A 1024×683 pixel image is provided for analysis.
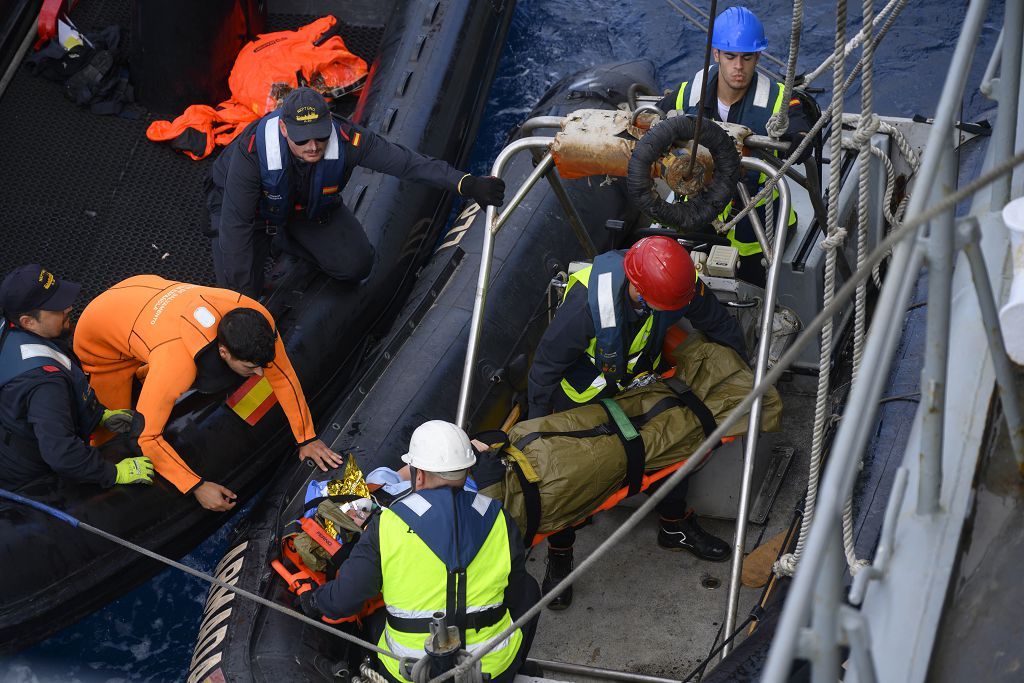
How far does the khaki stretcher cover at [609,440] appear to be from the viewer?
137 inches

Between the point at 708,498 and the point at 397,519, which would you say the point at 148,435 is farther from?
the point at 708,498

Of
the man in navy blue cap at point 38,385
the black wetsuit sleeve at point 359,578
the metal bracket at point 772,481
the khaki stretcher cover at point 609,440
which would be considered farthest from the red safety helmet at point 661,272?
the man in navy blue cap at point 38,385

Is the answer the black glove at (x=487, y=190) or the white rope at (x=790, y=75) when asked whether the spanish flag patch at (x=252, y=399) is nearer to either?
the black glove at (x=487, y=190)

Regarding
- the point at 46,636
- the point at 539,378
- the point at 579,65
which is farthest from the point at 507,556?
the point at 579,65

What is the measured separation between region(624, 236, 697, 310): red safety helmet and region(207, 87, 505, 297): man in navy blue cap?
0.75 metres

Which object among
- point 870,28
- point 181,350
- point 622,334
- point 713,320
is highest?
point 870,28

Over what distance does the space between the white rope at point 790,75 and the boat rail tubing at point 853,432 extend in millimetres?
1223

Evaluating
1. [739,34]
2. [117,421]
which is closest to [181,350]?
[117,421]

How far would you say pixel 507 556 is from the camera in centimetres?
290

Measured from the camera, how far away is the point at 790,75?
11.0ft

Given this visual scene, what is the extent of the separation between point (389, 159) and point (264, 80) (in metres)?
1.73

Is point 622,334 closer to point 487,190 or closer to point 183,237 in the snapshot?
point 487,190

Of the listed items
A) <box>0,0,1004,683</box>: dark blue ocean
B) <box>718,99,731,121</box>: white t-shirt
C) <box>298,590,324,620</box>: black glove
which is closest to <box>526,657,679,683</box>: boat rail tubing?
<box>298,590,324,620</box>: black glove

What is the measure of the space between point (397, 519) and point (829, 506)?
1.56 m
